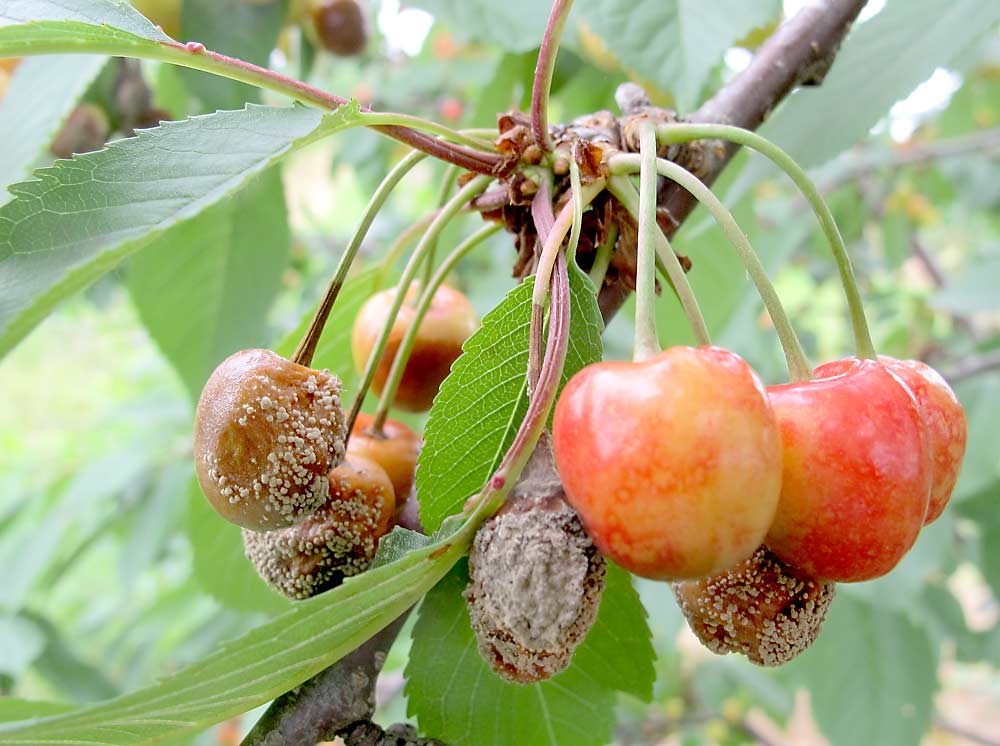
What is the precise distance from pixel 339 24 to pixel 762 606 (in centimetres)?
156

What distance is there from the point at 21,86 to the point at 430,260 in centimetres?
57

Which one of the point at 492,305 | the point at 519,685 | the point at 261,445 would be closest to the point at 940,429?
the point at 519,685

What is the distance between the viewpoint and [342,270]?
0.83 meters

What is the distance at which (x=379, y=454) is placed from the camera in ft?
2.91

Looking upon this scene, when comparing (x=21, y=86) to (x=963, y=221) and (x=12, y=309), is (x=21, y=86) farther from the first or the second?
(x=963, y=221)

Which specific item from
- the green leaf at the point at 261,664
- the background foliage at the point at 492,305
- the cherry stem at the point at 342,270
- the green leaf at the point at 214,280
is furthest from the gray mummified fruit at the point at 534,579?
the green leaf at the point at 214,280

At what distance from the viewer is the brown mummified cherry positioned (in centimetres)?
66

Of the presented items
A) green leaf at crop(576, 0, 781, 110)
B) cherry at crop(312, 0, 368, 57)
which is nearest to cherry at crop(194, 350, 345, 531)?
green leaf at crop(576, 0, 781, 110)

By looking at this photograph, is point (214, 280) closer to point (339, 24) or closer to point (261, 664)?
point (339, 24)

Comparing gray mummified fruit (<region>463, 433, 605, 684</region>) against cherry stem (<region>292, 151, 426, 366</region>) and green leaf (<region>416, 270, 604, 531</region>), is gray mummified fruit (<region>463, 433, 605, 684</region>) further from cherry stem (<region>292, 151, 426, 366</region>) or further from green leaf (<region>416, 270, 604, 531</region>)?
cherry stem (<region>292, 151, 426, 366</region>)

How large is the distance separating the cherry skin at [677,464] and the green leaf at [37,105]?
694 millimetres

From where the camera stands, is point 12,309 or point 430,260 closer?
point 12,309

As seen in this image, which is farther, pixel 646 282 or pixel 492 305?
pixel 492 305

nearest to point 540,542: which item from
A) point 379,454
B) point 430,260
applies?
point 379,454
